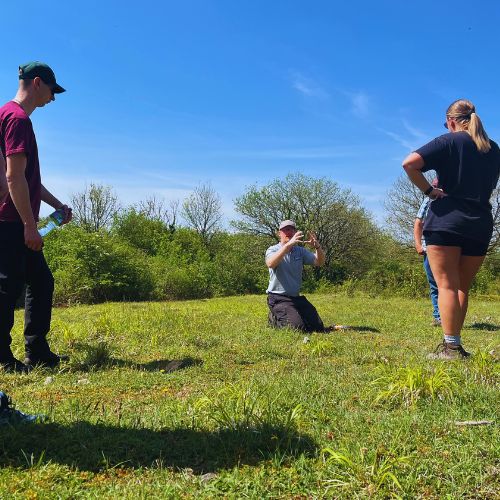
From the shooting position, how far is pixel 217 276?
2812 cm

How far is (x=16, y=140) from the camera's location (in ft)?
12.4

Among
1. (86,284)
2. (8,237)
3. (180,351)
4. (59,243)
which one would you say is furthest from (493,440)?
(59,243)

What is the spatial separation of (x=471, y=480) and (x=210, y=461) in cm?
108

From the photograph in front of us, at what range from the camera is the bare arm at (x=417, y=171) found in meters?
4.10

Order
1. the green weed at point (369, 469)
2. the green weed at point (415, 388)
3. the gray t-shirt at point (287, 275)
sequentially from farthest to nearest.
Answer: the gray t-shirt at point (287, 275) < the green weed at point (415, 388) < the green weed at point (369, 469)

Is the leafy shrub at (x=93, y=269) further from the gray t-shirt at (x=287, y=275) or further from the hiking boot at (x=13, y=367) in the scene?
the hiking boot at (x=13, y=367)

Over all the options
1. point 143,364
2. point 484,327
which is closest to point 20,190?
point 143,364

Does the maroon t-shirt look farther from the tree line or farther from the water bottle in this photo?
the tree line

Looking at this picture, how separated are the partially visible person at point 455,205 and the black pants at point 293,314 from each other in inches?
93.4

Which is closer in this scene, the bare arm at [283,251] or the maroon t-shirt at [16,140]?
the maroon t-shirt at [16,140]

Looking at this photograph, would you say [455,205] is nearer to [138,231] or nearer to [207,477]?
[207,477]

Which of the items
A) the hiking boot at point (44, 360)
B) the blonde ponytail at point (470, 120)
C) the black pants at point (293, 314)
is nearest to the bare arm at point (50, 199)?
the hiking boot at point (44, 360)

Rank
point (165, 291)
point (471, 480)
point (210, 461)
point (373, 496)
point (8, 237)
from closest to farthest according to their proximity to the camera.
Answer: point (373, 496) < point (471, 480) < point (210, 461) < point (8, 237) < point (165, 291)

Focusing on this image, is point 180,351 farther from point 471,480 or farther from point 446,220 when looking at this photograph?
point 471,480
